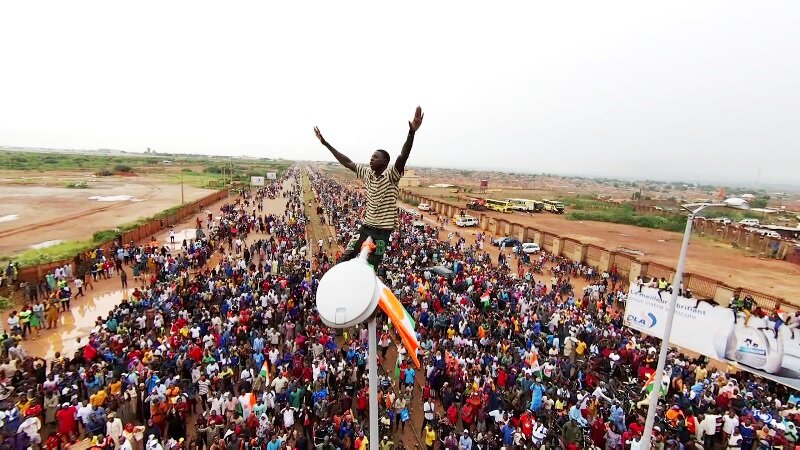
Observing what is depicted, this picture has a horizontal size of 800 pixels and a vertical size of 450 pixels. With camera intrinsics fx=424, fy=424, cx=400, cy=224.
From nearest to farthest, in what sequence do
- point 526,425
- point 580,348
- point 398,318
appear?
point 398,318 → point 526,425 → point 580,348

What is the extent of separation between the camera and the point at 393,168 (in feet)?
13.0

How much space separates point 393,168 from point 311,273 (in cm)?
1487

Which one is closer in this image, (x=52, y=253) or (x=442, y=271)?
(x=442, y=271)

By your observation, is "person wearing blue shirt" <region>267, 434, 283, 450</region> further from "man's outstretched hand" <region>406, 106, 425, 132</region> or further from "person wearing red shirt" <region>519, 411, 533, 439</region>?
"man's outstretched hand" <region>406, 106, 425, 132</region>

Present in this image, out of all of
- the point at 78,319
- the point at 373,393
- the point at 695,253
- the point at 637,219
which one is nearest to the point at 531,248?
the point at 695,253

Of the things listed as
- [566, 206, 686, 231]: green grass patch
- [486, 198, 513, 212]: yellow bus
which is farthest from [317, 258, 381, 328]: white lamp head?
[566, 206, 686, 231]: green grass patch

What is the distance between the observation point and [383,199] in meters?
4.03

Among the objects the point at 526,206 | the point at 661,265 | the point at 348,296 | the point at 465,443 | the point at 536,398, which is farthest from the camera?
the point at 526,206

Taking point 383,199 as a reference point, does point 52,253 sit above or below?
below

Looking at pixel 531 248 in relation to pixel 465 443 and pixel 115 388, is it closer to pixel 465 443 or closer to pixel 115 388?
pixel 465 443

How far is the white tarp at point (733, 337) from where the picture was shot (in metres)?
10.6

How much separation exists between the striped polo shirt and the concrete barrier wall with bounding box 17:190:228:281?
2147cm

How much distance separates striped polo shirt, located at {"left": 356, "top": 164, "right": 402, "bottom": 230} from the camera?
3.99 meters

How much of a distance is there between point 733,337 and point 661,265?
1340 centimetres
